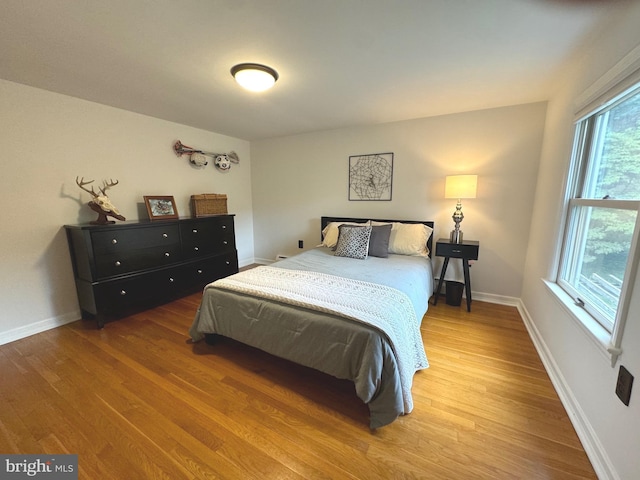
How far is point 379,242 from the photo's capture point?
2.81 m

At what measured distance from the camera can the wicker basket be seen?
342 centimetres

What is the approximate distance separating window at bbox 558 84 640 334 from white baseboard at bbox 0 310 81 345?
4156 mm

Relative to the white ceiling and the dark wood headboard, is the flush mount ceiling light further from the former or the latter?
the dark wood headboard

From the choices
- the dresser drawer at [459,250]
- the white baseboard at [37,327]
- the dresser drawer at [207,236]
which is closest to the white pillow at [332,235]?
the dresser drawer at [459,250]

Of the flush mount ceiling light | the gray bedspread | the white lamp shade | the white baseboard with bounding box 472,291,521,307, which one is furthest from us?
the white baseboard with bounding box 472,291,521,307

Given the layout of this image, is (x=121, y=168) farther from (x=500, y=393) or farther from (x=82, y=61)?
(x=500, y=393)

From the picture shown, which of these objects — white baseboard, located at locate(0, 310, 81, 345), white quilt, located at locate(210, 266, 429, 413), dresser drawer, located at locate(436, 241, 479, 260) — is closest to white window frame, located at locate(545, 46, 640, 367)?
dresser drawer, located at locate(436, 241, 479, 260)

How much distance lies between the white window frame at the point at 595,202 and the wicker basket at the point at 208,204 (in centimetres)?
376

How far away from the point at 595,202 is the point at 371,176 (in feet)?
7.22

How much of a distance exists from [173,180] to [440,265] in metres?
3.64

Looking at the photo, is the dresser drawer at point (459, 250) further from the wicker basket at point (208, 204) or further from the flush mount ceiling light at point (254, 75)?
the wicker basket at point (208, 204)

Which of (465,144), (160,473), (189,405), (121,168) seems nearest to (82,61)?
(121,168)

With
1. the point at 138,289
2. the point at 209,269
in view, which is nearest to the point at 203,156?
the point at 209,269

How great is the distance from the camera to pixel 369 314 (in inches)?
57.5
